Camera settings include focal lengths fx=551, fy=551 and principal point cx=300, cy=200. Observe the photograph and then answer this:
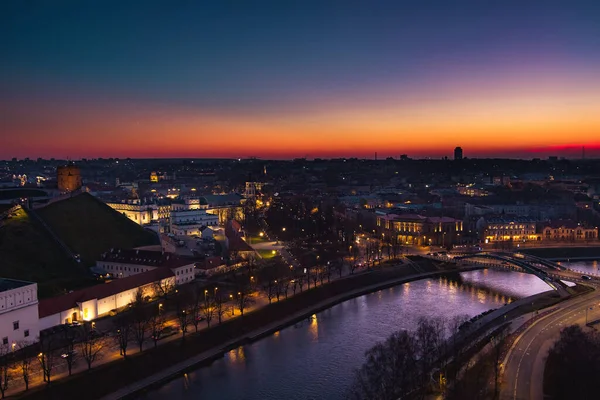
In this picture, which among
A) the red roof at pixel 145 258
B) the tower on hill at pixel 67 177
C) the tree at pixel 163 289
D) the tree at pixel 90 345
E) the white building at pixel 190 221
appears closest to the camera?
the tree at pixel 90 345

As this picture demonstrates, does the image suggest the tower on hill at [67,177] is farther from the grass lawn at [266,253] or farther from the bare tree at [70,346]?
the bare tree at [70,346]

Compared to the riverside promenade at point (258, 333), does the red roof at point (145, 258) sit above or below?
above

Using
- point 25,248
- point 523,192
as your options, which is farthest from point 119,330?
point 523,192

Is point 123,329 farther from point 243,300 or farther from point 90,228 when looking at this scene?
point 90,228

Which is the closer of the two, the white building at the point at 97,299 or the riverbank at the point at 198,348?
the riverbank at the point at 198,348

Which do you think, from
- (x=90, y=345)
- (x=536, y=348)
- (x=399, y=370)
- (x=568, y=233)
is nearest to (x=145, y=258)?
(x=90, y=345)

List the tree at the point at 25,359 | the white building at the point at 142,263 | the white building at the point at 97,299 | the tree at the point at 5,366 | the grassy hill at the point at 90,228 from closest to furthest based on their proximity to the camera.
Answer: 1. the tree at the point at 5,366
2. the tree at the point at 25,359
3. the white building at the point at 97,299
4. the white building at the point at 142,263
5. the grassy hill at the point at 90,228

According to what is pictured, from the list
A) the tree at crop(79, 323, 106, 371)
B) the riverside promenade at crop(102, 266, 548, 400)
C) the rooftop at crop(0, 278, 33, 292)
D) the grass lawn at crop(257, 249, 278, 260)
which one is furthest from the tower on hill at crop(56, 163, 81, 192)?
the riverside promenade at crop(102, 266, 548, 400)

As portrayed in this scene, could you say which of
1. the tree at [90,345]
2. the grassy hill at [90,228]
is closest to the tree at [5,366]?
the tree at [90,345]
